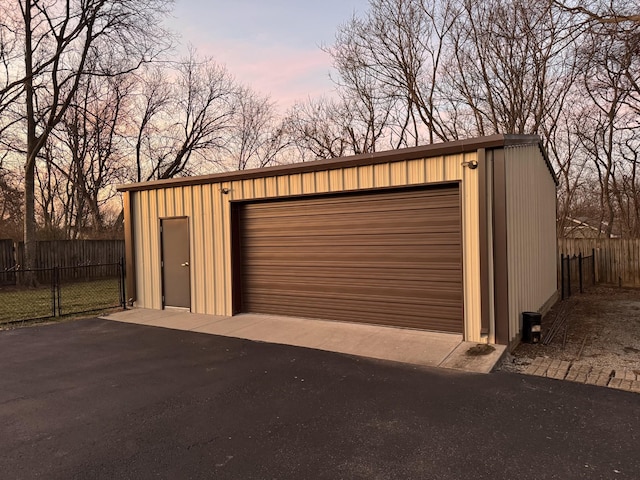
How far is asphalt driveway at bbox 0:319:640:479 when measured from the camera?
2.71 metres

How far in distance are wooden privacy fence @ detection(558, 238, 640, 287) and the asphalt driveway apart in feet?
36.0

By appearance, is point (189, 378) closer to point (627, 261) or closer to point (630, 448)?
point (630, 448)

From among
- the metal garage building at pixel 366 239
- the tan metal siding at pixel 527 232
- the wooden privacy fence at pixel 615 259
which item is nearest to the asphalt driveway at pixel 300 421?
the metal garage building at pixel 366 239

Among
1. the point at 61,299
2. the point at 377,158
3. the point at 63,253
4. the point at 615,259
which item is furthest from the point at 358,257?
the point at 63,253

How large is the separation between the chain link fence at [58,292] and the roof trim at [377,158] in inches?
102

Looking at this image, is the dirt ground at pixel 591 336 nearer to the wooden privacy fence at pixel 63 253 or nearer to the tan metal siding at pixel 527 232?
the tan metal siding at pixel 527 232

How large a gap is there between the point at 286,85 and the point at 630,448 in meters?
13.3

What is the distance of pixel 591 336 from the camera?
623 cm

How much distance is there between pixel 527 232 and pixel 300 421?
5.40m

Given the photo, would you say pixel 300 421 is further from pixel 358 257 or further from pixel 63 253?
pixel 63 253

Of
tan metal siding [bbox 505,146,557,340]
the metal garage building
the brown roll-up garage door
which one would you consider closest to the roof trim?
the metal garage building

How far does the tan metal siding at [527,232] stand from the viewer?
18.8 ft

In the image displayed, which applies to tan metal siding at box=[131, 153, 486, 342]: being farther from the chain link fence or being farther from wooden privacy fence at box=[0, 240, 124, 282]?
wooden privacy fence at box=[0, 240, 124, 282]

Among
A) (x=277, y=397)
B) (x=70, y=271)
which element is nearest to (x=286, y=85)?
(x=70, y=271)
